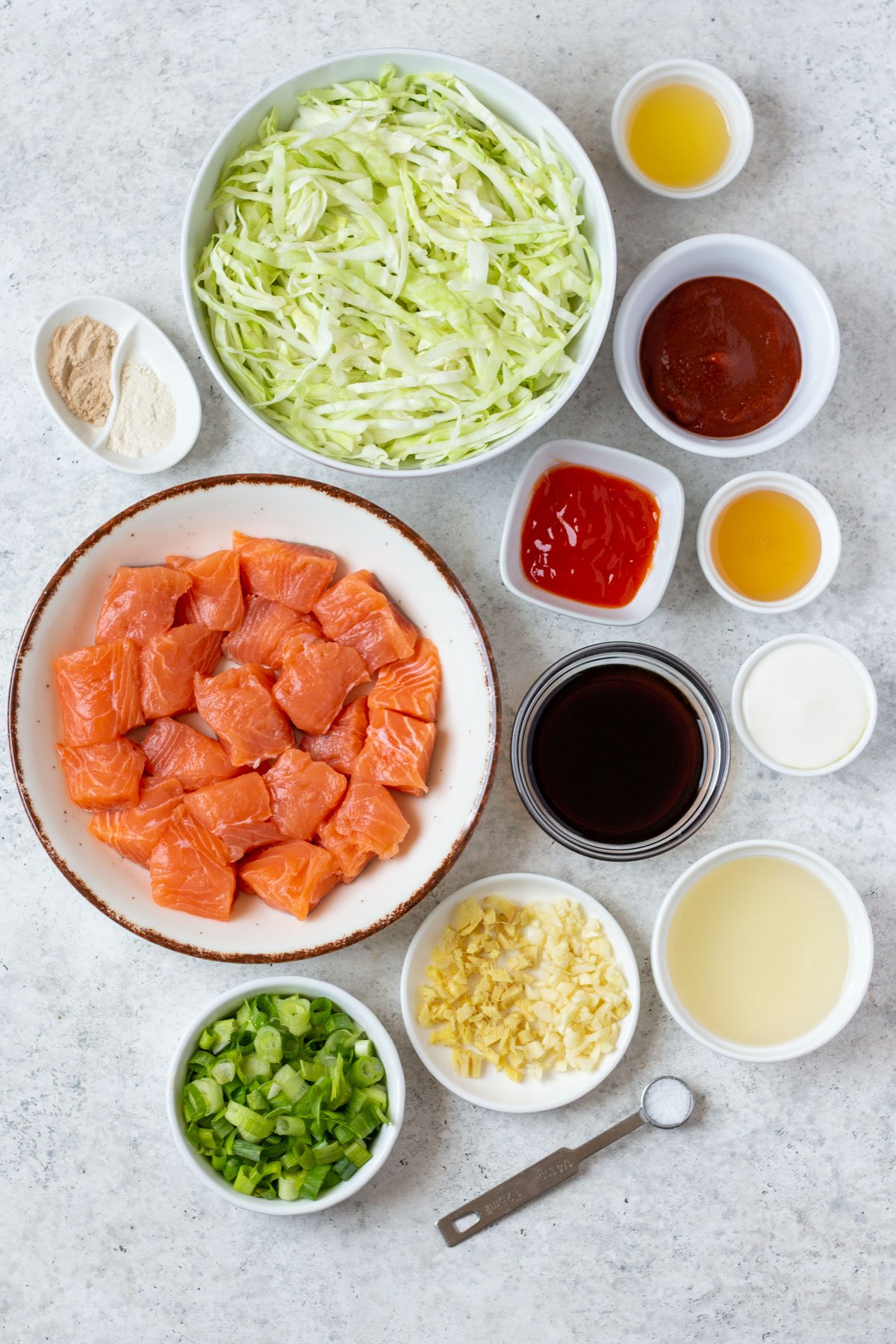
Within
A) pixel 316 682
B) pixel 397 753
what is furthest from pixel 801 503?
pixel 316 682

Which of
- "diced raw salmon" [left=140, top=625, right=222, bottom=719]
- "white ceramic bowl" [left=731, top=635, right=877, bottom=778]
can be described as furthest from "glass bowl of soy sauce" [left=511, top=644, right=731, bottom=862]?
"diced raw salmon" [left=140, top=625, right=222, bottom=719]

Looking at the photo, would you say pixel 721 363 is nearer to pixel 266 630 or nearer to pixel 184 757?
pixel 266 630

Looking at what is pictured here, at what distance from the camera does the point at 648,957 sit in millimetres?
2684

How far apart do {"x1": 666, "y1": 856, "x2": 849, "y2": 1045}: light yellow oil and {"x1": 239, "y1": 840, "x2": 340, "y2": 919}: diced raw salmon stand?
0.92m

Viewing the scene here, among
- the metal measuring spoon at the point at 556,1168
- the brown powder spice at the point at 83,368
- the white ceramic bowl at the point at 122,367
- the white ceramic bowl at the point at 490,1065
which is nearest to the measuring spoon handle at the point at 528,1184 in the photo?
the metal measuring spoon at the point at 556,1168

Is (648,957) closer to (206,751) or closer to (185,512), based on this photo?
(206,751)

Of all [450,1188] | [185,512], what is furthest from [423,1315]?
[185,512]

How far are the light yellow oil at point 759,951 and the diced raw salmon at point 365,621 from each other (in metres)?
1.00

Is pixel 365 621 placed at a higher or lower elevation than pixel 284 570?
lower

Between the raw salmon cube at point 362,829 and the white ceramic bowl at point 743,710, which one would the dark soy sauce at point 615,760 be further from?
the raw salmon cube at point 362,829

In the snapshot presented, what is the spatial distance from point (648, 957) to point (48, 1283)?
187 cm

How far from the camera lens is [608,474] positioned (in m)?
2.53

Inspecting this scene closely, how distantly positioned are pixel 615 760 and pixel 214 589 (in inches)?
44.6

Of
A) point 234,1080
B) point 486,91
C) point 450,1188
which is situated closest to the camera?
point 486,91
